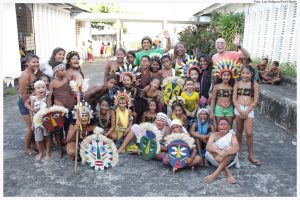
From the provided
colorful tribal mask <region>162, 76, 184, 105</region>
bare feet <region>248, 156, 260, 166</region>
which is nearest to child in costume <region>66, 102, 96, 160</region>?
colorful tribal mask <region>162, 76, 184, 105</region>

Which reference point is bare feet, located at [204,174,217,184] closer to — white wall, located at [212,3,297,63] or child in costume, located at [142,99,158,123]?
child in costume, located at [142,99,158,123]

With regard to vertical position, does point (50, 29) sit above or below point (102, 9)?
below

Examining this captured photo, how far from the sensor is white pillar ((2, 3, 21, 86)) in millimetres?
9227

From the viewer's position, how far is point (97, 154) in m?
3.94

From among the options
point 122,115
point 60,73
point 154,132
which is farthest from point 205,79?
point 60,73

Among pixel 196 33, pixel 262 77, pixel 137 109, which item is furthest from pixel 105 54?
pixel 137 109

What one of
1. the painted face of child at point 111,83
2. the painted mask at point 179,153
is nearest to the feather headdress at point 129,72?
the painted face of child at point 111,83

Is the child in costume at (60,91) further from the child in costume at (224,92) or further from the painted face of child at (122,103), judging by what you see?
the child in costume at (224,92)

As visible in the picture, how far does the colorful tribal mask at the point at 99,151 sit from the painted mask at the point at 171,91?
1.39 m

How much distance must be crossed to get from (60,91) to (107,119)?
0.86m

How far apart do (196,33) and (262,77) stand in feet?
24.1

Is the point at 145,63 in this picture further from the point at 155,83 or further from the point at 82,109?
the point at 82,109

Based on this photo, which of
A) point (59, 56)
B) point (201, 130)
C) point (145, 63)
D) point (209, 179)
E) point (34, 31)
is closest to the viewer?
point (209, 179)

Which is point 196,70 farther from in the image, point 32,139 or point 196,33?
point 196,33
